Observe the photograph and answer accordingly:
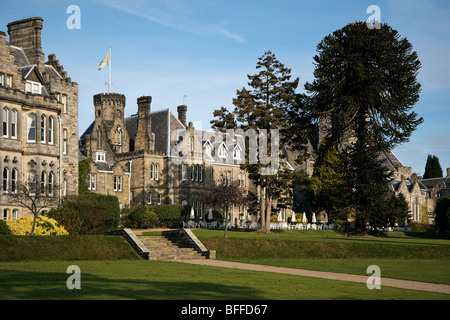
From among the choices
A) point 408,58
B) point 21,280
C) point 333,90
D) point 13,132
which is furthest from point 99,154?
point 21,280

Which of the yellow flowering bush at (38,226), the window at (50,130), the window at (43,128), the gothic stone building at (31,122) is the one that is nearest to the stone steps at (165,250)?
the yellow flowering bush at (38,226)

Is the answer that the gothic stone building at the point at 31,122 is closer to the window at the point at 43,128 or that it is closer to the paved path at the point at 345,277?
the window at the point at 43,128

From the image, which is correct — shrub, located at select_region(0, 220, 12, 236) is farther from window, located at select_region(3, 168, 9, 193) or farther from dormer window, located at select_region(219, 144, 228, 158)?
dormer window, located at select_region(219, 144, 228, 158)

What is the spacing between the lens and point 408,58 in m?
42.7

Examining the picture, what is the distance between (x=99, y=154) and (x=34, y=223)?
34.8 meters

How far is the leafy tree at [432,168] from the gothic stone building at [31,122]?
97.4 m

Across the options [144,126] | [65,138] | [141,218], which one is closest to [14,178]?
[65,138]

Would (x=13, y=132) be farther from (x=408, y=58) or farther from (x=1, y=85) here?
(x=408, y=58)

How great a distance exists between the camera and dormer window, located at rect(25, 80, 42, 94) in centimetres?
4174

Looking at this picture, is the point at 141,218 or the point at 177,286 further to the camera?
the point at 141,218

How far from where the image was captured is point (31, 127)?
40.3m

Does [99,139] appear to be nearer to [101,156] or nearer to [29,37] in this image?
[101,156]

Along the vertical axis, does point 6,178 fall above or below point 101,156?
below

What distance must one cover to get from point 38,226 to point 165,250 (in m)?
8.42
